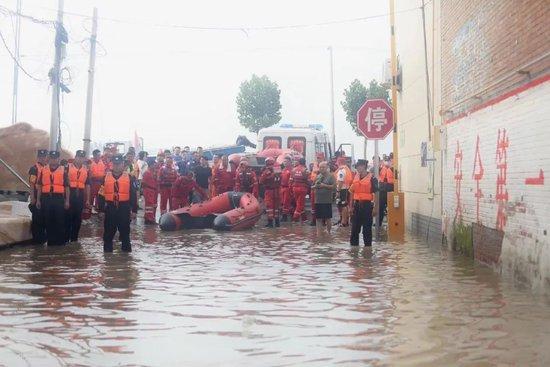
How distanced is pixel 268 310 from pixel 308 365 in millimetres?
2472

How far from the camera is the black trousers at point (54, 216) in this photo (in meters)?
15.5

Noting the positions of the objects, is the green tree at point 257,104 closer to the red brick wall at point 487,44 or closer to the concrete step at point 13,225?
the concrete step at point 13,225

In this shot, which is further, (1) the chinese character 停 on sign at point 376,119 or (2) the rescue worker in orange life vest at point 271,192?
(2) the rescue worker in orange life vest at point 271,192

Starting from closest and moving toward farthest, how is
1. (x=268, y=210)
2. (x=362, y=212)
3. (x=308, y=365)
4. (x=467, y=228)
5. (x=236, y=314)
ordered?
1. (x=308, y=365)
2. (x=236, y=314)
3. (x=467, y=228)
4. (x=362, y=212)
5. (x=268, y=210)

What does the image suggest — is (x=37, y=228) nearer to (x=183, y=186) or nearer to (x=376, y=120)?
→ (x=183, y=186)

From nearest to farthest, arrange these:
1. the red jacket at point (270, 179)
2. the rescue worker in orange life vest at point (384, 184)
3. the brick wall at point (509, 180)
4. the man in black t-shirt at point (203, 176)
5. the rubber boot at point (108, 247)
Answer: the brick wall at point (509, 180)
the rubber boot at point (108, 247)
the rescue worker in orange life vest at point (384, 184)
the red jacket at point (270, 179)
the man in black t-shirt at point (203, 176)

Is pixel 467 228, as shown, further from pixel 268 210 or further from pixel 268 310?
pixel 268 210

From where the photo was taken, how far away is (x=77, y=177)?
1677 centimetres

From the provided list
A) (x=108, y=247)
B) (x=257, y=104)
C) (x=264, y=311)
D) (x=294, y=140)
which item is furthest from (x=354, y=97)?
(x=264, y=311)

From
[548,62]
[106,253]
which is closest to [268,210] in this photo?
[106,253]

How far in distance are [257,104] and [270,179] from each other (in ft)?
175

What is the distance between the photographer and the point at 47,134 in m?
23.9

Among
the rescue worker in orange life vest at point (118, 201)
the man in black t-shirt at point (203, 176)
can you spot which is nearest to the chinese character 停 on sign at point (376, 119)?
the rescue worker in orange life vest at point (118, 201)

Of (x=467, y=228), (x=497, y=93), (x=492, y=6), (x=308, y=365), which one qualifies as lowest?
(x=308, y=365)
